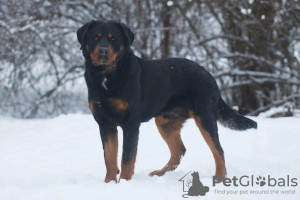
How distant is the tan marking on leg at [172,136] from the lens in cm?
585

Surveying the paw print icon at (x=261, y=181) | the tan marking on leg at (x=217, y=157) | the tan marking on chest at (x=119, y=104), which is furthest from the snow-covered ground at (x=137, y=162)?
the tan marking on chest at (x=119, y=104)

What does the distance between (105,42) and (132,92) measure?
0.54 m

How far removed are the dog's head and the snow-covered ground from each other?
3.74ft

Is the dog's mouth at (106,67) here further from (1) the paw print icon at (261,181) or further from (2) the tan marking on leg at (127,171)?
(1) the paw print icon at (261,181)

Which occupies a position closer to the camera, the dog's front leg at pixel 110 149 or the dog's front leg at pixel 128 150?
the dog's front leg at pixel 128 150

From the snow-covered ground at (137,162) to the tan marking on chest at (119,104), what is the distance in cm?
69

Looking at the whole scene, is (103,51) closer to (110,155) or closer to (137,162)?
(110,155)

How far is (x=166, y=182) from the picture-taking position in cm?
496

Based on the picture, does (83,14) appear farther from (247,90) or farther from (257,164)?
(257,164)

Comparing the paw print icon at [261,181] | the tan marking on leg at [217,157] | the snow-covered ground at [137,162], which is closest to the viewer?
the snow-covered ground at [137,162]

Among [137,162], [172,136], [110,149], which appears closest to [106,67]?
[110,149]

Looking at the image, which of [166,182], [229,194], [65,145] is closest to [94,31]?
[166,182]

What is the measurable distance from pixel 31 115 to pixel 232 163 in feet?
29.2

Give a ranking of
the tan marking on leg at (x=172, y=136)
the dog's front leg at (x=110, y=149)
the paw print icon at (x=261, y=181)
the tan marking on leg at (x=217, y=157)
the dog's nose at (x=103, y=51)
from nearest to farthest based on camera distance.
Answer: the dog's nose at (x=103, y=51) → the paw print icon at (x=261, y=181) → the dog's front leg at (x=110, y=149) → the tan marking on leg at (x=217, y=157) → the tan marking on leg at (x=172, y=136)
